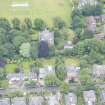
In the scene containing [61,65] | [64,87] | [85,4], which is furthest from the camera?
[85,4]

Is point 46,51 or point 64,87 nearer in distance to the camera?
point 64,87

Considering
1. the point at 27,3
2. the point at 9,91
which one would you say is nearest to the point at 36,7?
the point at 27,3

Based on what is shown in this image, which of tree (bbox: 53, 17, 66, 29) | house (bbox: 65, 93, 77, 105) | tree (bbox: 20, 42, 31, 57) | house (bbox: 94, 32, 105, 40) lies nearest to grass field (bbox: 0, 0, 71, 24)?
tree (bbox: 53, 17, 66, 29)

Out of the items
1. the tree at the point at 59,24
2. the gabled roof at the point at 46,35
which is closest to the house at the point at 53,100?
the gabled roof at the point at 46,35

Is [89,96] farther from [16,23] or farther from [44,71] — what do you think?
[16,23]

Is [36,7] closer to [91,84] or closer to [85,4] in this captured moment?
[85,4]

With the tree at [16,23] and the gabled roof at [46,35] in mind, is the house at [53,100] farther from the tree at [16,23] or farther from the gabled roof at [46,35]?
the tree at [16,23]

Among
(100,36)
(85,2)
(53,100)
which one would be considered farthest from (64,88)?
(85,2)
